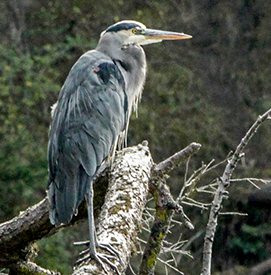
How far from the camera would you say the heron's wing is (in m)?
2.76

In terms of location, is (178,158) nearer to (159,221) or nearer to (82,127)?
(159,221)

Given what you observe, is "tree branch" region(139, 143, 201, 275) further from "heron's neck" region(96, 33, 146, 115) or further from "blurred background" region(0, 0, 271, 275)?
"blurred background" region(0, 0, 271, 275)

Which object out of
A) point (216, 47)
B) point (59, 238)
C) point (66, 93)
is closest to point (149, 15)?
point (216, 47)

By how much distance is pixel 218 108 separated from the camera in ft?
26.3

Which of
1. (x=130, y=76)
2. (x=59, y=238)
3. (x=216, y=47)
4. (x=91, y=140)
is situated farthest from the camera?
(x=216, y=47)

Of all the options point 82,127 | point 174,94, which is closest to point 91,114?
point 82,127

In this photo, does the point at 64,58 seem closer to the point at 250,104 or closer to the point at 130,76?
the point at 250,104

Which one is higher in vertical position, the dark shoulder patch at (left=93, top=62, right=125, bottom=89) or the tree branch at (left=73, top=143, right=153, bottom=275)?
the dark shoulder patch at (left=93, top=62, right=125, bottom=89)

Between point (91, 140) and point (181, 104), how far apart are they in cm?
479

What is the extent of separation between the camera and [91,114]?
3059mm

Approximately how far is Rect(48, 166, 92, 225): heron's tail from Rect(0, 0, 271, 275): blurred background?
12.3ft

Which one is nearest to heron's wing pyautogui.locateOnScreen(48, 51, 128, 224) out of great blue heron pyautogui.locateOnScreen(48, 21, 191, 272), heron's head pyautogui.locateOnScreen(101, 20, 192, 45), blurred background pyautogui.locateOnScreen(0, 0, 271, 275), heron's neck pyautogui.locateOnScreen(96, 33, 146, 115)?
great blue heron pyautogui.locateOnScreen(48, 21, 191, 272)

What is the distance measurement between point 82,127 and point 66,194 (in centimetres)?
42

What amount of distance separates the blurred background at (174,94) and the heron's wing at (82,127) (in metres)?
3.59
